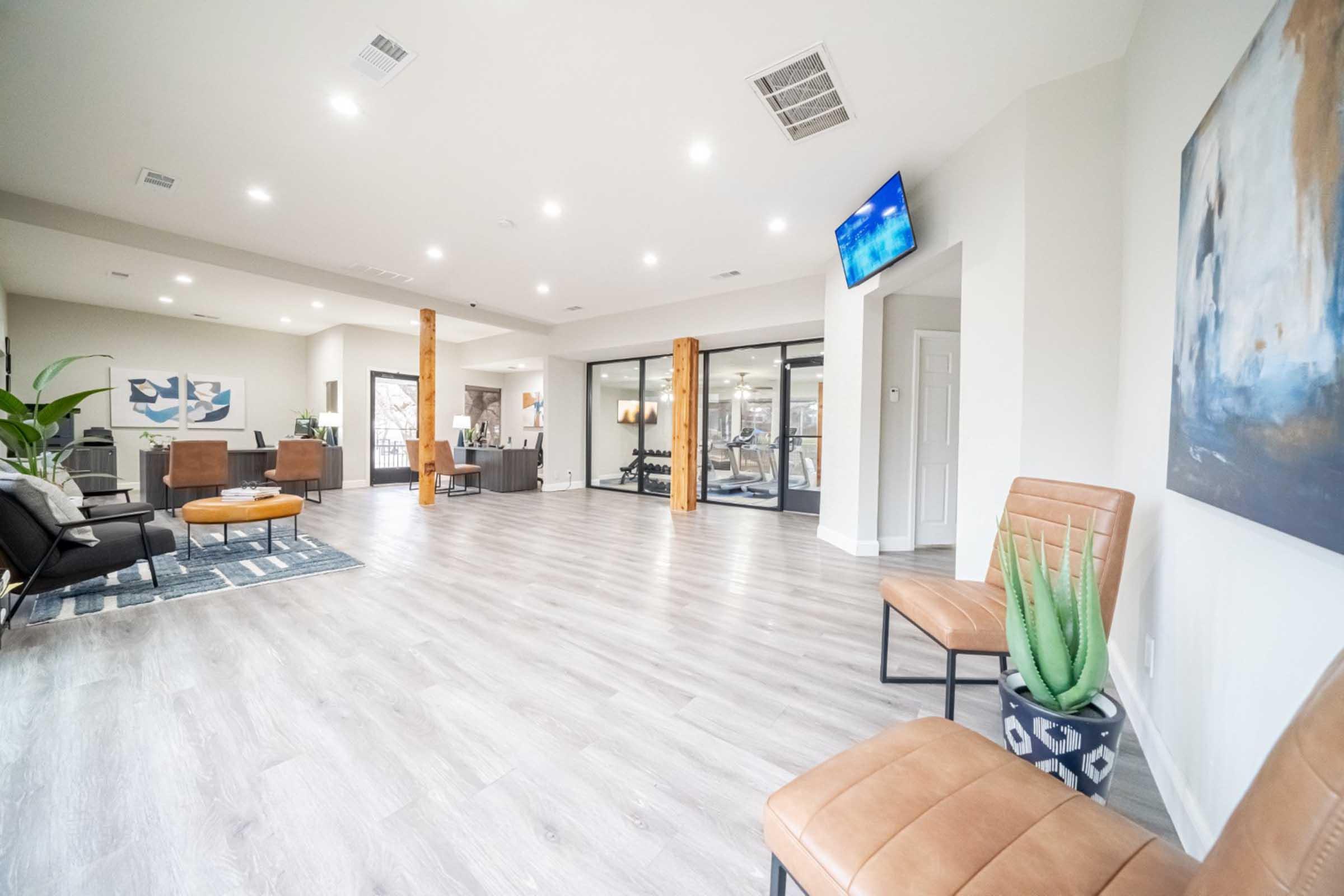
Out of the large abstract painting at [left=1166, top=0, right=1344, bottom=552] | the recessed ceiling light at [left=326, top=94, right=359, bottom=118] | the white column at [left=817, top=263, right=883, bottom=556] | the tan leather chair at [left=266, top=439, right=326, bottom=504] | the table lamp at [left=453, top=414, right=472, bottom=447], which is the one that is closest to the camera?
the large abstract painting at [left=1166, top=0, right=1344, bottom=552]

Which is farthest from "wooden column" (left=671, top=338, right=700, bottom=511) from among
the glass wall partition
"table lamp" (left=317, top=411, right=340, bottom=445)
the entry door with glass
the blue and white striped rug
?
"table lamp" (left=317, top=411, right=340, bottom=445)

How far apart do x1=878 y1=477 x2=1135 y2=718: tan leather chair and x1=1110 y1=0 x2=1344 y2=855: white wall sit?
6.6 inches

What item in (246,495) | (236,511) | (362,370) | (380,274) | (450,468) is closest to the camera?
(236,511)

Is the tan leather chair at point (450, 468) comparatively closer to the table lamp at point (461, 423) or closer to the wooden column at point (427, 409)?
the wooden column at point (427, 409)

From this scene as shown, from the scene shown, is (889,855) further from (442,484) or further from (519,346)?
(442,484)

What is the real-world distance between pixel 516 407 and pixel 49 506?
29.9ft

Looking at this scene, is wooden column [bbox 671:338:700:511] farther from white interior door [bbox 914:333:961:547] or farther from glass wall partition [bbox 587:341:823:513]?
white interior door [bbox 914:333:961:547]

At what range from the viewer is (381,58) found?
2.57m

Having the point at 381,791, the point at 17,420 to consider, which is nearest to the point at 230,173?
the point at 17,420

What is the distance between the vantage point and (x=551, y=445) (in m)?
8.85

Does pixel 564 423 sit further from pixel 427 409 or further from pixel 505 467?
pixel 427 409

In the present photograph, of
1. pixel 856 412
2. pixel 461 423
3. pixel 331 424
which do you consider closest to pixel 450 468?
pixel 461 423

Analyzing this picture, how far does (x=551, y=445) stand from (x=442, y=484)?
2.83 m

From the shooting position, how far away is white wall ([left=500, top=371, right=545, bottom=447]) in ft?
38.2
